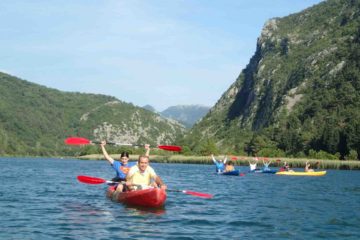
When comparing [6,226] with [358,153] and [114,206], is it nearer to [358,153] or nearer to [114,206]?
[114,206]

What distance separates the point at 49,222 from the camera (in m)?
18.1

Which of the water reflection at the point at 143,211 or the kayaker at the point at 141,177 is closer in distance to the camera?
the water reflection at the point at 143,211

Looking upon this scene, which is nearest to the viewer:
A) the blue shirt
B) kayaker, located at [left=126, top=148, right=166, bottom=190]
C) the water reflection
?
the water reflection

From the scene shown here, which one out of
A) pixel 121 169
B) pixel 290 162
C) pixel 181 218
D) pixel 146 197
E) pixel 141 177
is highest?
pixel 121 169

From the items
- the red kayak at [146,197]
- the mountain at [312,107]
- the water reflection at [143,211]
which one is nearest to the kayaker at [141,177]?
the red kayak at [146,197]

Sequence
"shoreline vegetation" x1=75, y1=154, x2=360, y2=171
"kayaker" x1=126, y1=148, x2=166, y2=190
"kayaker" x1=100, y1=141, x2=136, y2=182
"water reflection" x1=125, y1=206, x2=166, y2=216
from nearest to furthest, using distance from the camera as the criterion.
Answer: "water reflection" x1=125, y1=206, x2=166, y2=216
"kayaker" x1=126, y1=148, x2=166, y2=190
"kayaker" x1=100, y1=141, x2=136, y2=182
"shoreline vegetation" x1=75, y1=154, x2=360, y2=171

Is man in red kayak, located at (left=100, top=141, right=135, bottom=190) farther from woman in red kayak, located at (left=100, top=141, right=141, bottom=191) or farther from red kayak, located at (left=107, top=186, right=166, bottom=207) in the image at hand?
red kayak, located at (left=107, top=186, right=166, bottom=207)

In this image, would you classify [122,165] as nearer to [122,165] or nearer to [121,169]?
[122,165]

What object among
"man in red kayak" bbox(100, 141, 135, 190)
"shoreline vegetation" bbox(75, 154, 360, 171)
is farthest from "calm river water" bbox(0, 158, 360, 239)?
"shoreline vegetation" bbox(75, 154, 360, 171)

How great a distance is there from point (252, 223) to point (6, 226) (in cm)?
827

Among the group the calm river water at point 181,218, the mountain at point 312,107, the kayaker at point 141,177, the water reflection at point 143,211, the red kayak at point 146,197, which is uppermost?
the mountain at point 312,107

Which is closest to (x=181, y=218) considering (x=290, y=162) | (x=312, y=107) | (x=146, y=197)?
(x=146, y=197)

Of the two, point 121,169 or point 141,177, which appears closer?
point 141,177

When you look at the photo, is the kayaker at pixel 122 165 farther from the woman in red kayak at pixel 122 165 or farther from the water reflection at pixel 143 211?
the water reflection at pixel 143 211
